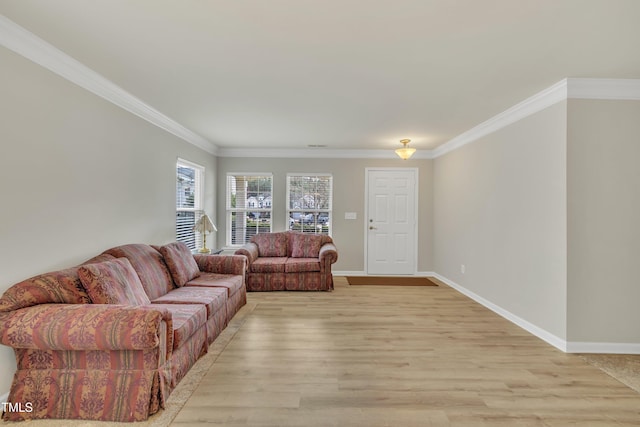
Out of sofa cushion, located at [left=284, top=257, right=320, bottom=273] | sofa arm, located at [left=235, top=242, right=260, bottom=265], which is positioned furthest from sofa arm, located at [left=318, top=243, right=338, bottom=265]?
sofa arm, located at [left=235, top=242, right=260, bottom=265]

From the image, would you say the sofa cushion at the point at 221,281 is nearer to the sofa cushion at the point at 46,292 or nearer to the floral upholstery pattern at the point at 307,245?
the sofa cushion at the point at 46,292

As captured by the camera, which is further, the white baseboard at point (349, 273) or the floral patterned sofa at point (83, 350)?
the white baseboard at point (349, 273)

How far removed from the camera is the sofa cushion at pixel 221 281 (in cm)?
346

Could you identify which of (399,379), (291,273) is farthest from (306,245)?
(399,379)

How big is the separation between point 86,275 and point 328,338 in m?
2.14

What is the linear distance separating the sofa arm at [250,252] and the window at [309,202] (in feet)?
3.41

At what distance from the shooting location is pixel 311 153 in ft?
20.0

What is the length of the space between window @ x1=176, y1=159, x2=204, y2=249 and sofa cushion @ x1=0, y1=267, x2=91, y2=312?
2.34 meters

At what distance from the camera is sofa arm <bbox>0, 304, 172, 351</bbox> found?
182 centimetres

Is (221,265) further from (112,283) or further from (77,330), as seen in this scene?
(77,330)

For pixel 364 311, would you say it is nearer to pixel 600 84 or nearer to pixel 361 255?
pixel 361 255

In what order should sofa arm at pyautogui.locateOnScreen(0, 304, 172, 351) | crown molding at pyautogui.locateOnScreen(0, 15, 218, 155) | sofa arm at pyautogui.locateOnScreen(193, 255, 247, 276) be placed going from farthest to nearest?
sofa arm at pyautogui.locateOnScreen(193, 255, 247, 276)
crown molding at pyautogui.locateOnScreen(0, 15, 218, 155)
sofa arm at pyautogui.locateOnScreen(0, 304, 172, 351)

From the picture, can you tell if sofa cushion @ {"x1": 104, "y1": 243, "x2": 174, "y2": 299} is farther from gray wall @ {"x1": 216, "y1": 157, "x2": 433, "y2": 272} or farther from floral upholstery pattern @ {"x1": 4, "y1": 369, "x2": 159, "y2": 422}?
gray wall @ {"x1": 216, "y1": 157, "x2": 433, "y2": 272}

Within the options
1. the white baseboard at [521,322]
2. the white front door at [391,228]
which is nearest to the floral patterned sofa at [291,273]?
the white front door at [391,228]
